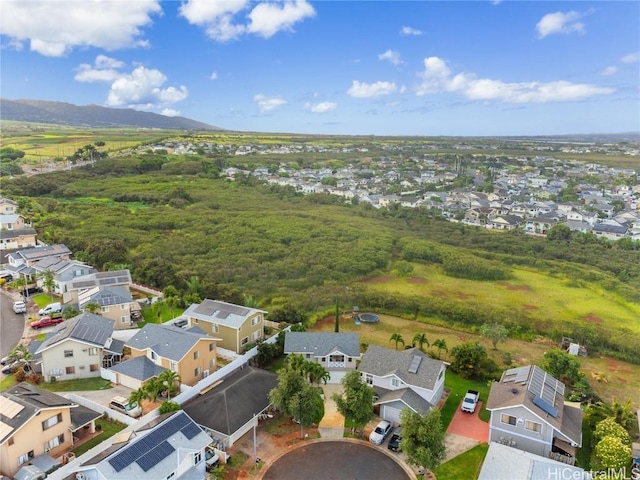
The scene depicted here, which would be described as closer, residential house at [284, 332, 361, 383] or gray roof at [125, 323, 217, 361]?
gray roof at [125, 323, 217, 361]

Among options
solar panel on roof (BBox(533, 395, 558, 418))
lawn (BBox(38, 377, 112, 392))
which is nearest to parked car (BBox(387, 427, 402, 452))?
solar panel on roof (BBox(533, 395, 558, 418))

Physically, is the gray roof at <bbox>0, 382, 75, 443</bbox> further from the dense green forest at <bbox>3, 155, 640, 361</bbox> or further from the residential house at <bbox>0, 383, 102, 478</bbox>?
the dense green forest at <bbox>3, 155, 640, 361</bbox>

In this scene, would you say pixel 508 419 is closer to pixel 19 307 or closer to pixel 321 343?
pixel 321 343

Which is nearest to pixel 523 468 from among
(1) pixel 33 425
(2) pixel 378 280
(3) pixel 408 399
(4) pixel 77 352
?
(3) pixel 408 399

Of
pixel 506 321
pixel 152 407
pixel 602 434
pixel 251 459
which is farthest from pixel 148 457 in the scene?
pixel 506 321

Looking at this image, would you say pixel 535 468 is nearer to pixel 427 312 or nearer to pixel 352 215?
pixel 427 312

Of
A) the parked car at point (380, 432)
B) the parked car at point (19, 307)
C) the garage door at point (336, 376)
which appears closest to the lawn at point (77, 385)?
the parked car at point (19, 307)
